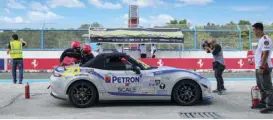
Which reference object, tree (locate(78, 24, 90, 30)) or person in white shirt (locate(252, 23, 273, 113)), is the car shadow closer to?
person in white shirt (locate(252, 23, 273, 113))

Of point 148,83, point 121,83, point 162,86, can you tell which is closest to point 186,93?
point 162,86

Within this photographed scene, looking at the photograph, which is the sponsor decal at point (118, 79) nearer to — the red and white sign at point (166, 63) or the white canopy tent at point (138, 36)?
the red and white sign at point (166, 63)

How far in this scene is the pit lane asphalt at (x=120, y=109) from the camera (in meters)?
7.71

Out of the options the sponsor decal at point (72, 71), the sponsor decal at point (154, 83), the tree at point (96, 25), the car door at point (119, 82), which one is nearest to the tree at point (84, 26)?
the tree at point (96, 25)

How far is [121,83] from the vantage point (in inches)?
348

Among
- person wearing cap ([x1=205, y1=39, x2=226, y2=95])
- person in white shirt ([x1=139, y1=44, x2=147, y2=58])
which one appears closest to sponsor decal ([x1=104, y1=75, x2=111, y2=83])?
person wearing cap ([x1=205, y1=39, x2=226, y2=95])

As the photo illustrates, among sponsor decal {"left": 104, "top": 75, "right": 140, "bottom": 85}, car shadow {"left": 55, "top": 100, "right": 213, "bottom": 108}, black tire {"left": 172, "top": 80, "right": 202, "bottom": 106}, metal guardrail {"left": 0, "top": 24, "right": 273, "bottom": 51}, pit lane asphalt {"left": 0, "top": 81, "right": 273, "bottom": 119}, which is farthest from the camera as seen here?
metal guardrail {"left": 0, "top": 24, "right": 273, "bottom": 51}

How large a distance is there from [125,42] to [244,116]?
20.3m

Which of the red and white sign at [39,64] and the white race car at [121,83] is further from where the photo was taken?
the red and white sign at [39,64]

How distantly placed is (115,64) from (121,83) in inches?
19.8

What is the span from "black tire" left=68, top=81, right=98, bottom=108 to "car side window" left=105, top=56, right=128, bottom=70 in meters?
0.61

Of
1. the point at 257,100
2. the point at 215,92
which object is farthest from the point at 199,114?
the point at 215,92

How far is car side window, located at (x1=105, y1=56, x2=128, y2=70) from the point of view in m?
9.02

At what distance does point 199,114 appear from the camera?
26.1 ft
